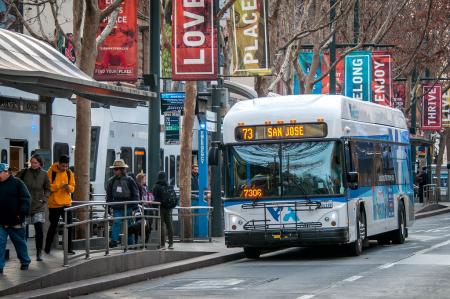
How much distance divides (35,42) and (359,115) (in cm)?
812

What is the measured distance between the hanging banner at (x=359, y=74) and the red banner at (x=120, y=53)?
17.0 metres

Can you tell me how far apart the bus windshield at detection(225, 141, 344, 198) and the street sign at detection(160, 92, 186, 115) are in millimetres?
5658

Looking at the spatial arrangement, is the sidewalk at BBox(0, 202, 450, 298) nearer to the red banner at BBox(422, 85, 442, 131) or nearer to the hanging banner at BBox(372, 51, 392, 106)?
the hanging banner at BBox(372, 51, 392, 106)

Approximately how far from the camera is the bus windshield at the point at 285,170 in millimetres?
23609

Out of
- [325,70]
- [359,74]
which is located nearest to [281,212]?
[359,74]

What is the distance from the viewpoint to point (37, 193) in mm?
19188

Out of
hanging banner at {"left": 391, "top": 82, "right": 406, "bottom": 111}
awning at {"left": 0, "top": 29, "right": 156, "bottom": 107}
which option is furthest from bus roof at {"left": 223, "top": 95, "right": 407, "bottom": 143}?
hanging banner at {"left": 391, "top": 82, "right": 406, "bottom": 111}

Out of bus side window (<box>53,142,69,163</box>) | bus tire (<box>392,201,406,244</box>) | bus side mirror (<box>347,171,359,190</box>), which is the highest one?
bus side window (<box>53,142,69,163</box>)

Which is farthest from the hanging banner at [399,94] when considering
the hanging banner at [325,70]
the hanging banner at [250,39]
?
the hanging banner at [250,39]

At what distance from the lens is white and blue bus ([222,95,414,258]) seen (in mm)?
23531

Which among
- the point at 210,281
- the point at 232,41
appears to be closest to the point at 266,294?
the point at 210,281

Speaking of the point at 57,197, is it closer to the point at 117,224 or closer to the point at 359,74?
the point at 117,224

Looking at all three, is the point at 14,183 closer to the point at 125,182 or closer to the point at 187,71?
the point at 125,182

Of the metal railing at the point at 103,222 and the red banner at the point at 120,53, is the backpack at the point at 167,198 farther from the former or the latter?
the red banner at the point at 120,53
